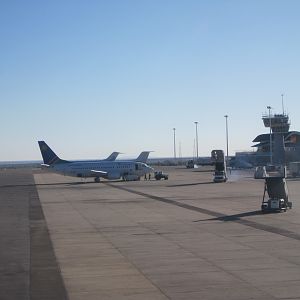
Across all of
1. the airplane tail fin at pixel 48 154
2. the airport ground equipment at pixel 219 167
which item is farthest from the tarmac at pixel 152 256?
the airplane tail fin at pixel 48 154

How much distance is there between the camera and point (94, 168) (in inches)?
3204

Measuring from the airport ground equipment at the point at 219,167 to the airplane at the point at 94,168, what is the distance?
1317 cm

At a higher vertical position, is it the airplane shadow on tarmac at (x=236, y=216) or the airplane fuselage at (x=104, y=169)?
the airplane fuselage at (x=104, y=169)

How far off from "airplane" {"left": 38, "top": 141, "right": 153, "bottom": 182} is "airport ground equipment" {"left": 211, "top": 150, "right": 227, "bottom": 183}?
43.2ft

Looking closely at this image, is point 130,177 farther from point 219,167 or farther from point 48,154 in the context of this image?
point 219,167

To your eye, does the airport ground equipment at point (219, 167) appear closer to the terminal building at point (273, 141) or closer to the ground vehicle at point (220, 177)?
the ground vehicle at point (220, 177)

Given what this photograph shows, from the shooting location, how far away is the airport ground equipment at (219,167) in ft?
224

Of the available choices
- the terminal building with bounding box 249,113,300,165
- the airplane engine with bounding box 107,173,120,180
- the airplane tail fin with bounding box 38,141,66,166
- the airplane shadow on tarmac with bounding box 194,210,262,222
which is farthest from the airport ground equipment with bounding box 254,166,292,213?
the terminal building with bounding box 249,113,300,165

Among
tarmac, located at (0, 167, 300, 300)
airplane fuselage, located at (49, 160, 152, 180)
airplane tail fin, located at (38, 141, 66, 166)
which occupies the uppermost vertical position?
airplane tail fin, located at (38, 141, 66, 166)

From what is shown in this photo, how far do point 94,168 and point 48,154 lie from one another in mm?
6732

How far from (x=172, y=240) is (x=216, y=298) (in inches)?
326

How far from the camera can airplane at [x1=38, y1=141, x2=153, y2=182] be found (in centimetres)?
8100

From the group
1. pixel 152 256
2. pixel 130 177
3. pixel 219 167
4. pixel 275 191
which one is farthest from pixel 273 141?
pixel 152 256

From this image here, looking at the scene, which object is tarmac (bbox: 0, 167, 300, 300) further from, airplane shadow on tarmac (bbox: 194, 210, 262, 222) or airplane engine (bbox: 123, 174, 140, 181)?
airplane engine (bbox: 123, 174, 140, 181)
